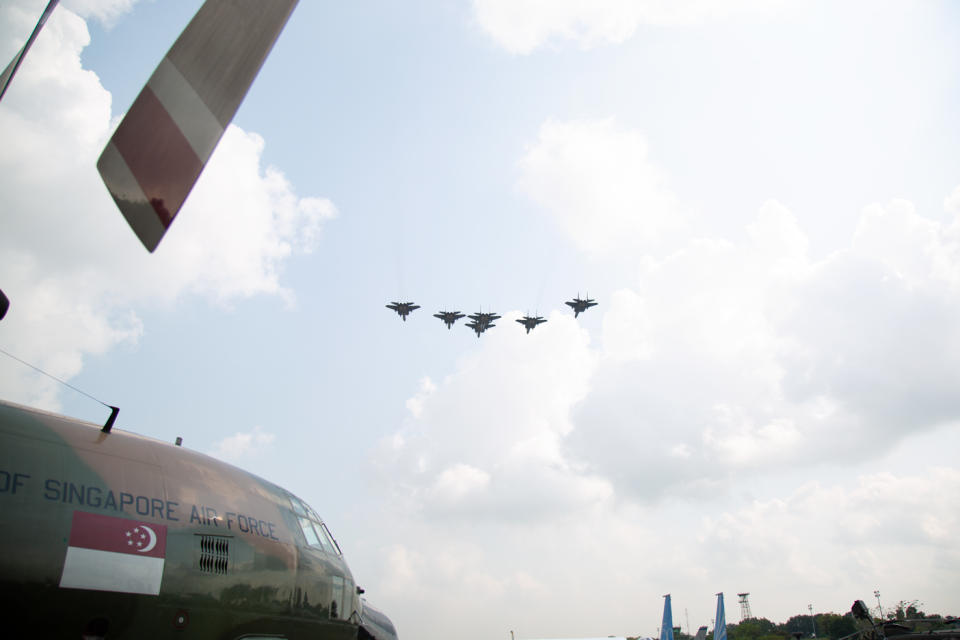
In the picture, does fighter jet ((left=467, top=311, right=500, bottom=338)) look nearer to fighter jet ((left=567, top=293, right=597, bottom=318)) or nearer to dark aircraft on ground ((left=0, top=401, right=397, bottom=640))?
fighter jet ((left=567, top=293, right=597, bottom=318))

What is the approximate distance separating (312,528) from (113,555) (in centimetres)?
394

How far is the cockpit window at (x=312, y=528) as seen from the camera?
10.7m

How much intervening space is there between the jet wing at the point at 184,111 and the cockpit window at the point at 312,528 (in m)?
8.87

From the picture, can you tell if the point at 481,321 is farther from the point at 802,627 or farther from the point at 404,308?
the point at 802,627

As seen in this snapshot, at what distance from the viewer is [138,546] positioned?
775 centimetres

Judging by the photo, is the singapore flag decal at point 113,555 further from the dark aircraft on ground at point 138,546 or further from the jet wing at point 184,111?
the jet wing at point 184,111

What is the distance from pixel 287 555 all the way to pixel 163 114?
328 inches

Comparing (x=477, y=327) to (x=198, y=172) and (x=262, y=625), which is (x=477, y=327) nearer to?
(x=262, y=625)

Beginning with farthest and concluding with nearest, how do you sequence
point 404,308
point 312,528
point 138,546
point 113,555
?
point 404,308, point 312,528, point 138,546, point 113,555

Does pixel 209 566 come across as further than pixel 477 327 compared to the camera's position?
No

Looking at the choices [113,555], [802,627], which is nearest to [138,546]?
[113,555]

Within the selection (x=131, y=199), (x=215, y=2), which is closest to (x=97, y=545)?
(x=131, y=199)

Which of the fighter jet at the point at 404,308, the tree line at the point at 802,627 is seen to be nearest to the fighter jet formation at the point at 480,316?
the fighter jet at the point at 404,308

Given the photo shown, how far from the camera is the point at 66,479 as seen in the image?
7.55 meters
